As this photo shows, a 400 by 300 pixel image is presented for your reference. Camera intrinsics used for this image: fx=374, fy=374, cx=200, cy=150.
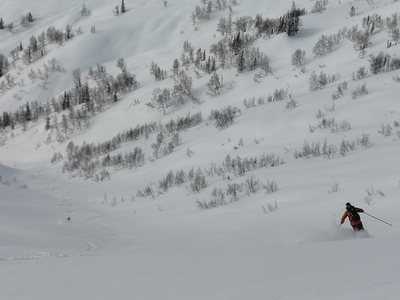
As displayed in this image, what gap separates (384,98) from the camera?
1045 centimetres

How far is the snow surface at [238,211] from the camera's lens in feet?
8.39

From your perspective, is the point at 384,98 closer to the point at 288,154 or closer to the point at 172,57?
the point at 288,154

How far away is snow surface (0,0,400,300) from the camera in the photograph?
2559 mm

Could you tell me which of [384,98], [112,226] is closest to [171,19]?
[384,98]

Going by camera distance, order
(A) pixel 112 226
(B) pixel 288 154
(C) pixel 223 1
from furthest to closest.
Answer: (C) pixel 223 1 → (B) pixel 288 154 → (A) pixel 112 226

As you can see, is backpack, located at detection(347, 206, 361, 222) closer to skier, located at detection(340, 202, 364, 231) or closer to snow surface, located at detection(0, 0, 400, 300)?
skier, located at detection(340, 202, 364, 231)

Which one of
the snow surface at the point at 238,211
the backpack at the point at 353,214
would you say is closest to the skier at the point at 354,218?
the backpack at the point at 353,214

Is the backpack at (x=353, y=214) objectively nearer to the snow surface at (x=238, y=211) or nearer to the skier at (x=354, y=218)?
the skier at (x=354, y=218)

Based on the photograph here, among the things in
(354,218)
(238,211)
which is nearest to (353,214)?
(354,218)

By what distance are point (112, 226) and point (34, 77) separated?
95.9 ft

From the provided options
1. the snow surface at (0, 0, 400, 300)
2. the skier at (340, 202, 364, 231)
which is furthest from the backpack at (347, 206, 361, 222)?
the snow surface at (0, 0, 400, 300)

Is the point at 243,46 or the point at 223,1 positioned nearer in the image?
the point at 243,46

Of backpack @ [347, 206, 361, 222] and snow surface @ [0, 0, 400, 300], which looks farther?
backpack @ [347, 206, 361, 222]

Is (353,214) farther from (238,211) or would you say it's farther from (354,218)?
(238,211)
